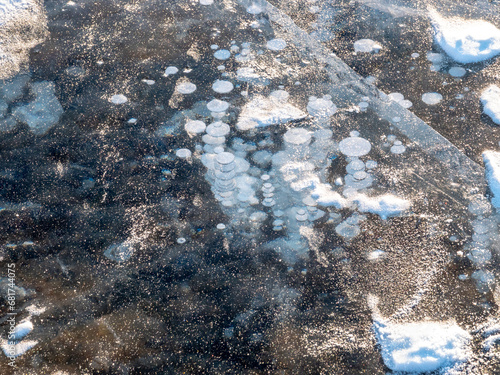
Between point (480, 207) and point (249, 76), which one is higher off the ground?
point (249, 76)

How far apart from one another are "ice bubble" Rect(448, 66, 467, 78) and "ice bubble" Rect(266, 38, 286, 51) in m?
1.58

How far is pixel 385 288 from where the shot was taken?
2.93 metres

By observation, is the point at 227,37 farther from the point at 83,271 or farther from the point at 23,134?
the point at 83,271

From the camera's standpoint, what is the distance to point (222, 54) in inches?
183

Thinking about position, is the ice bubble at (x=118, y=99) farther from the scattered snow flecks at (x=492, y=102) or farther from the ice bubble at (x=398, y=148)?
the scattered snow flecks at (x=492, y=102)

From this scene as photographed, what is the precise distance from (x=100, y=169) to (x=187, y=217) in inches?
33.5

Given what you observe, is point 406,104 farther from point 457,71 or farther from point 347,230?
point 347,230

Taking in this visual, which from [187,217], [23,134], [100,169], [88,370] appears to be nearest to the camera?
[88,370]

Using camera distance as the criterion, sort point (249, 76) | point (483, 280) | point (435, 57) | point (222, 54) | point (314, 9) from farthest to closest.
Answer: point (314, 9) < point (222, 54) < point (435, 57) < point (249, 76) < point (483, 280)

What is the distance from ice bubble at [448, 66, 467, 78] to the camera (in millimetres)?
4363

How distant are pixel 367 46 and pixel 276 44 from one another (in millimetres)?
887

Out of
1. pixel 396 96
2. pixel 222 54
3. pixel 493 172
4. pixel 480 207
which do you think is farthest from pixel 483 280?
pixel 222 54

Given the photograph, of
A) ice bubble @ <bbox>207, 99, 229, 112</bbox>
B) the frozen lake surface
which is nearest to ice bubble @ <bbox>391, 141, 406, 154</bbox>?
the frozen lake surface

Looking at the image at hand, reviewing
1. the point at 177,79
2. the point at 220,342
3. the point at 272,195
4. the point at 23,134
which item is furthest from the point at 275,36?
the point at 220,342
